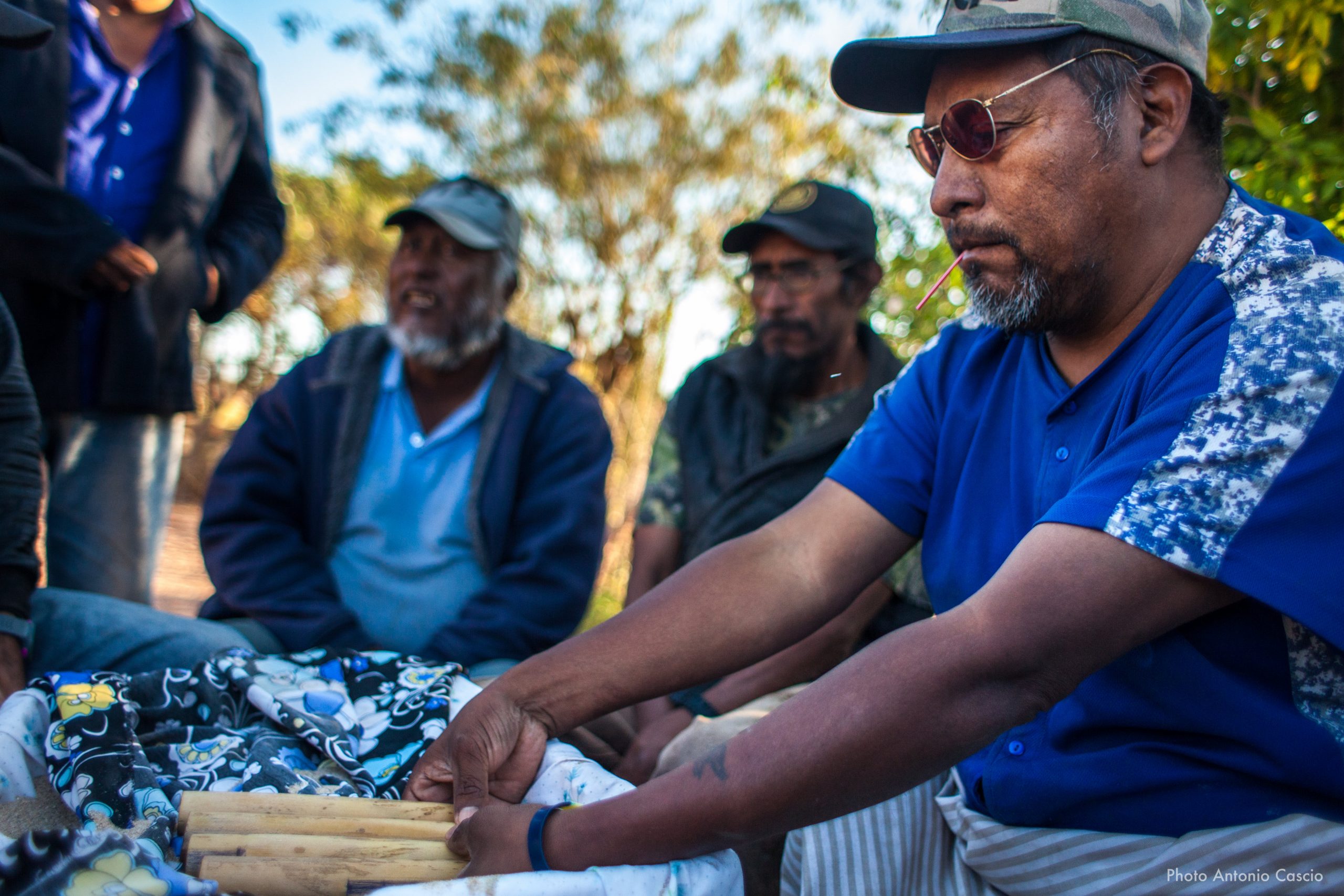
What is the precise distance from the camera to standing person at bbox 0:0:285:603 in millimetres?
2936

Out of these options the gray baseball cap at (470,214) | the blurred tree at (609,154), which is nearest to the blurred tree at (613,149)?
the blurred tree at (609,154)

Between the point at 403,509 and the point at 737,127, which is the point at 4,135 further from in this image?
the point at 737,127

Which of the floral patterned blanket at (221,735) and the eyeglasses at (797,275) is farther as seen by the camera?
the eyeglasses at (797,275)

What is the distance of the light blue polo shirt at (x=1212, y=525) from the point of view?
133 centimetres

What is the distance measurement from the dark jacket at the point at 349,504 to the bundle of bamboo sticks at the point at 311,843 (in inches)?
51.8

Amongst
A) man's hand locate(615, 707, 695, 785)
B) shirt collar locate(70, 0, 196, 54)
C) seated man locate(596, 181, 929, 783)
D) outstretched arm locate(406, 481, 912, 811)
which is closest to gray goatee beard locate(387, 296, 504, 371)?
seated man locate(596, 181, 929, 783)

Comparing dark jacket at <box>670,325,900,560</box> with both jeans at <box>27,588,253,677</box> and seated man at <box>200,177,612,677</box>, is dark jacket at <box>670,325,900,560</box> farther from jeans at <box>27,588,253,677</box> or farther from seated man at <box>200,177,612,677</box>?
jeans at <box>27,588,253,677</box>

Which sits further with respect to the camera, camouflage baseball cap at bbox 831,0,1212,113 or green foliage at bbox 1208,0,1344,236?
green foliage at bbox 1208,0,1344,236

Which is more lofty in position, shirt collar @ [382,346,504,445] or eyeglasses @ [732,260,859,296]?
eyeglasses @ [732,260,859,296]

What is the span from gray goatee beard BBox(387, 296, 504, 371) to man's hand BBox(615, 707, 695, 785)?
1474mm

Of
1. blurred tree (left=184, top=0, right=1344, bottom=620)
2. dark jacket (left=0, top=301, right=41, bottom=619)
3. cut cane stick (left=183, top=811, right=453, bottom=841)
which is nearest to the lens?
cut cane stick (left=183, top=811, right=453, bottom=841)

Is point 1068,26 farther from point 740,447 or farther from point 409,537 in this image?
point 409,537

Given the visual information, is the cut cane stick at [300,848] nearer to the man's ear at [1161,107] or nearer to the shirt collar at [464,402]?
the man's ear at [1161,107]

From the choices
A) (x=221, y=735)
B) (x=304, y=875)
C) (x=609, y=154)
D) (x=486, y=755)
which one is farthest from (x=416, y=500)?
(x=609, y=154)
